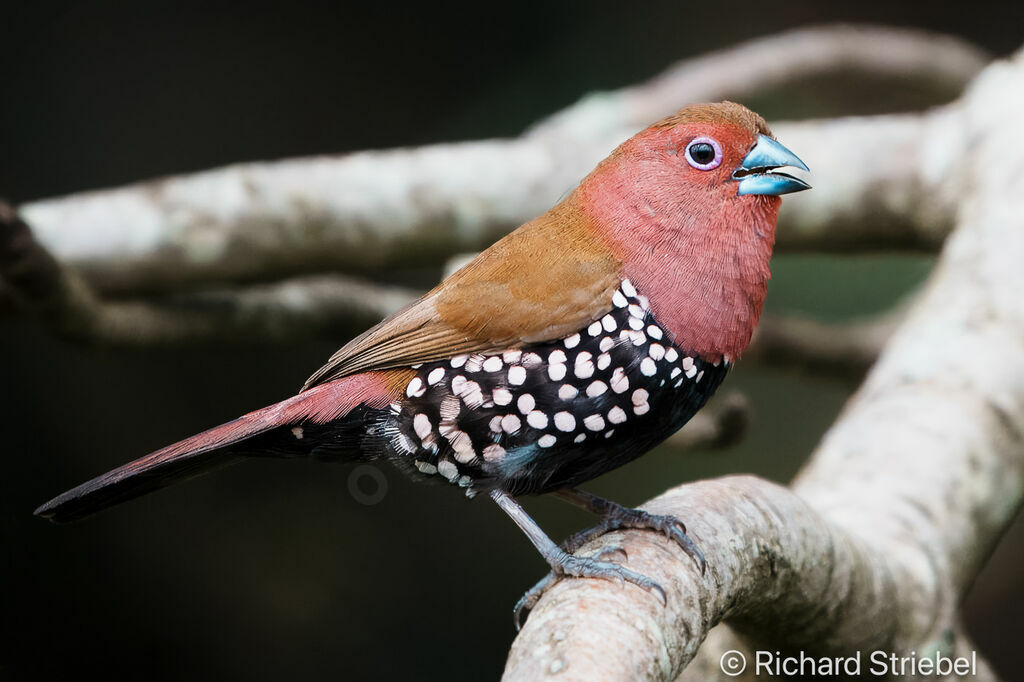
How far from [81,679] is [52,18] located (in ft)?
9.04

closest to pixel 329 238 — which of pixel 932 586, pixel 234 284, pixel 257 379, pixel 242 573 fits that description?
pixel 234 284

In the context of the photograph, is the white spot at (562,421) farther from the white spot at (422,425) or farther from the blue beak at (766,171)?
the blue beak at (766,171)

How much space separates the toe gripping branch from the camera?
1.81 metres

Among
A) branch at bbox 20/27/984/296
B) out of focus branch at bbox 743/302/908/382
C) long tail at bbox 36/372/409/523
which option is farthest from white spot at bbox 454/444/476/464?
out of focus branch at bbox 743/302/908/382

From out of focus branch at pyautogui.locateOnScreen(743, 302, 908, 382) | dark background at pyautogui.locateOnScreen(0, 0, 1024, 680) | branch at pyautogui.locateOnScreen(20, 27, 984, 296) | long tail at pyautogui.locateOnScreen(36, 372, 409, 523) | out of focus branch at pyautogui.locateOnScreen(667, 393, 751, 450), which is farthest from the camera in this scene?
out of focus branch at pyautogui.locateOnScreen(743, 302, 908, 382)

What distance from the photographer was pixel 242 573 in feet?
14.6

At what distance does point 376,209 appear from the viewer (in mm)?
3752

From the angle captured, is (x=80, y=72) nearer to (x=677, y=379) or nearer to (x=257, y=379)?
(x=257, y=379)

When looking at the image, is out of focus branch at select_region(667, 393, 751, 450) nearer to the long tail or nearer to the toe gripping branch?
the toe gripping branch

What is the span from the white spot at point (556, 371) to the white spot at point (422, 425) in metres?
0.29

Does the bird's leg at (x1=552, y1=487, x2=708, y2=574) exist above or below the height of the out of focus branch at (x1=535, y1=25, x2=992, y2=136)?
below

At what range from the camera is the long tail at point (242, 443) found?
2115 mm

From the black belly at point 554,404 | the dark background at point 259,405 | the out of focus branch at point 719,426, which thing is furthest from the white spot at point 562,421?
the dark background at point 259,405

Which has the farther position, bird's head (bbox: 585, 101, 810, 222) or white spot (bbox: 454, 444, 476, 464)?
bird's head (bbox: 585, 101, 810, 222)
